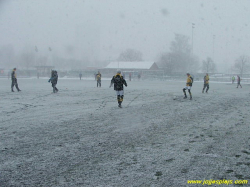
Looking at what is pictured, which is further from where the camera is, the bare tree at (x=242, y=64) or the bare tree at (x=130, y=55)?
the bare tree at (x=130, y=55)

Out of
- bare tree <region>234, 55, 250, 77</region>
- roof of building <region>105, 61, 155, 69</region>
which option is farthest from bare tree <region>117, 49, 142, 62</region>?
bare tree <region>234, 55, 250, 77</region>

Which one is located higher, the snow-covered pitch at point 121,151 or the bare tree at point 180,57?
the bare tree at point 180,57

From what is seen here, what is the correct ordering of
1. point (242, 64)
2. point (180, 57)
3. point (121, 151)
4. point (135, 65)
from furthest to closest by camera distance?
point (135, 65) → point (180, 57) → point (242, 64) → point (121, 151)

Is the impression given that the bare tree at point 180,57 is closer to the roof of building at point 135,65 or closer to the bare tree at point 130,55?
the roof of building at point 135,65

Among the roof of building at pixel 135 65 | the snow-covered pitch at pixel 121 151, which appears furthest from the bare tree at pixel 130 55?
the snow-covered pitch at pixel 121 151

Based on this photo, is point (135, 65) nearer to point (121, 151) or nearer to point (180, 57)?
point (180, 57)

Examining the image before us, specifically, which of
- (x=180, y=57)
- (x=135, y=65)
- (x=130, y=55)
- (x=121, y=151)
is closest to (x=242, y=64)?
(x=180, y=57)

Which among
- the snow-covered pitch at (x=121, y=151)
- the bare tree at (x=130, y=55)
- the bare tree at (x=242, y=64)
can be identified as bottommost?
the snow-covered pitch at (x=121, y=151)

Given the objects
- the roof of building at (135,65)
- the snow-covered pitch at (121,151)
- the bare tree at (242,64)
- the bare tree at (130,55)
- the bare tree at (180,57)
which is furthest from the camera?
the bare tree at (130,55)

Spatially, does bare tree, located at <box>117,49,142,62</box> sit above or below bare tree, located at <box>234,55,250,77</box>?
above

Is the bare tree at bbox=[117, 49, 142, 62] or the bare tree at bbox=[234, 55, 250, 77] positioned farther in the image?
the bare tree at bbox=[117, 49, 142, 62]

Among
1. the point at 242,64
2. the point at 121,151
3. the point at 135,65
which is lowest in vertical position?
the point at 121,151

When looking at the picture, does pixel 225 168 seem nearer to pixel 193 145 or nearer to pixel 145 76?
pixel 193 145

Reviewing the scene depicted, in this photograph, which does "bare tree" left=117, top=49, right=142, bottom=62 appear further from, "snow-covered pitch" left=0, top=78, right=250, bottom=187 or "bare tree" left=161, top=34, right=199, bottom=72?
"snow-covered pitch" left=0, top=78, right=250, bottom=187
